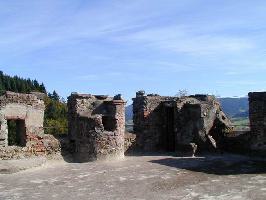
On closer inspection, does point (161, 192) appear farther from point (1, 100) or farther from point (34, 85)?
point (34, 85)

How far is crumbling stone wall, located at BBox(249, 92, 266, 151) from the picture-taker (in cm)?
1958

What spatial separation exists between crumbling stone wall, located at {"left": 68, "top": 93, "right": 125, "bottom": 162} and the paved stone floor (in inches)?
29.1

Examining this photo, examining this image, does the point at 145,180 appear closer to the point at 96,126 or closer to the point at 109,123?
the point at 96,126

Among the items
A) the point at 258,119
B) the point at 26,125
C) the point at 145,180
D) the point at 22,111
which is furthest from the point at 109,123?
the point at 258,119

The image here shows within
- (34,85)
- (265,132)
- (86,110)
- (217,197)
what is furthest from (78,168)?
(34,85)

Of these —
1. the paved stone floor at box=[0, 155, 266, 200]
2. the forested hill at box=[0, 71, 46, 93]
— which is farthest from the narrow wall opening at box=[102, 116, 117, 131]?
the forested hill at box=[0, 71, 46, 93]

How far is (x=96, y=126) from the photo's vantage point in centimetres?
1855

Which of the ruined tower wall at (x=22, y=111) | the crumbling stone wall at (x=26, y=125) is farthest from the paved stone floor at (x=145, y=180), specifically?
the ruined tower wall at (x=22, y=111)

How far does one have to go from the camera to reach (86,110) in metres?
19.5

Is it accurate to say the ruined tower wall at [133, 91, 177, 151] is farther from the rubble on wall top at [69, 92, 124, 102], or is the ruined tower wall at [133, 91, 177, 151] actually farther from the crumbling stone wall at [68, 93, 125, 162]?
the crumbling stone wall at [68, 93, 125, 162]

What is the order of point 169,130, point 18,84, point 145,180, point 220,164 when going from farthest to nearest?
point 18,84
point 169,130
point 220,164
point 145,180

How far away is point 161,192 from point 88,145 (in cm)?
654

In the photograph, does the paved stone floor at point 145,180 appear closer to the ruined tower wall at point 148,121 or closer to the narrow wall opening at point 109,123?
the narrow wall opening at point 109,123

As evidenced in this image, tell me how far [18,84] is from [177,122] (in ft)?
93.8
